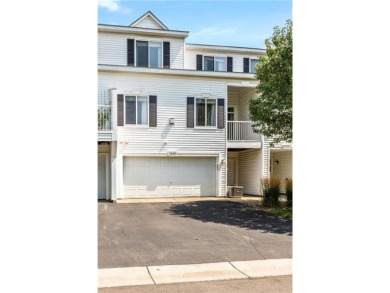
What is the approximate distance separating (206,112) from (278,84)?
4.31m

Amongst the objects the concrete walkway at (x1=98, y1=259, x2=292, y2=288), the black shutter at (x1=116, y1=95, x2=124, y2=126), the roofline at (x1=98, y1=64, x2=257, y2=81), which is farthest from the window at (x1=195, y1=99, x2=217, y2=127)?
the concrete walkway at (x1=98, y1=259, x2=292, y2=288)

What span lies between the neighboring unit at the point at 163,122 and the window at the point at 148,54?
0.04m

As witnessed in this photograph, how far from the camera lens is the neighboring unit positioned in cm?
1245

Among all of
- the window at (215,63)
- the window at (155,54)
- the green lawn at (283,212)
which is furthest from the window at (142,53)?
the green lawn at (283,212)

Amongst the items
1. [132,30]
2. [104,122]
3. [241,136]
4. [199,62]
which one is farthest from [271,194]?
[132,30]

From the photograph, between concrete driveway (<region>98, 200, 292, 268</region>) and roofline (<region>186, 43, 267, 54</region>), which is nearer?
concrete driveway (<region>98, 200, 292, 268</region>)

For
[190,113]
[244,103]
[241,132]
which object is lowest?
[241,132]

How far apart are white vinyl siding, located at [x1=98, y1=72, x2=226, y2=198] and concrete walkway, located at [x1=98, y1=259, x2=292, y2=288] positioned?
25.7 feet

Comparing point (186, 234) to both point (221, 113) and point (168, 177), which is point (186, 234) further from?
point (221, 113)

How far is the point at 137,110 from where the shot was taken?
12641mm

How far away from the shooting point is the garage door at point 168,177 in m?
12.8

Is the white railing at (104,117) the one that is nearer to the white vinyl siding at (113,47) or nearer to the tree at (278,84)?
the white vinyl siding at (113,47)

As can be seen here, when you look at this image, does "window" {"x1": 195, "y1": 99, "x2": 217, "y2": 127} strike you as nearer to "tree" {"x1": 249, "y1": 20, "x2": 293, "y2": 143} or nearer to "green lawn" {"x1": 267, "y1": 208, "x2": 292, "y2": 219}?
"tree" {"x1": 249, "y1": 20, "x2": 293, "y2": 143}
